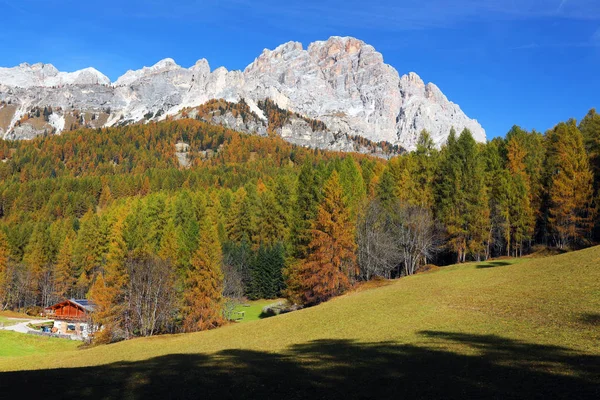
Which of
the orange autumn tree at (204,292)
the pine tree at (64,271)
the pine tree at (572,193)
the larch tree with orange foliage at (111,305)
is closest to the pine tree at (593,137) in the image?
the pine tree at (572,193)

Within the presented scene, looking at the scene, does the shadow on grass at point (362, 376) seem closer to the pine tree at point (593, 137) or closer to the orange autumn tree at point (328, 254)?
the orange autumn tree at point (328, 254)

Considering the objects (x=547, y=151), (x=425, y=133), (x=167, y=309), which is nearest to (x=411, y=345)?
(x=167, y=309)

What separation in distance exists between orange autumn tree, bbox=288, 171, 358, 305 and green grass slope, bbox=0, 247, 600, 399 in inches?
497

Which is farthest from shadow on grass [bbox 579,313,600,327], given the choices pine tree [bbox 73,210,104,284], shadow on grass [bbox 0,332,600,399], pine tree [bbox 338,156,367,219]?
pine tree [bbox 73,210,104,284]

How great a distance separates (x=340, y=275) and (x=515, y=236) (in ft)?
87.7

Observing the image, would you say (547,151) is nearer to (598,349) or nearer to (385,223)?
(385,223)

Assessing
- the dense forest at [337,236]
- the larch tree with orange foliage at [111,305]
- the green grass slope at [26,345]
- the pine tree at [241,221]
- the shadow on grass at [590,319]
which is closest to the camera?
the shadow on grass at [590,319]

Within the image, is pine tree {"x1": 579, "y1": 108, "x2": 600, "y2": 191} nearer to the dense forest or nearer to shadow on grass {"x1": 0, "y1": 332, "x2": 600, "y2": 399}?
the dense forest

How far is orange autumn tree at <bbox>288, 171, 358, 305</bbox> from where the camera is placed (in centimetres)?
4603

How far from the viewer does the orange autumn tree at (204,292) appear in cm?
4719

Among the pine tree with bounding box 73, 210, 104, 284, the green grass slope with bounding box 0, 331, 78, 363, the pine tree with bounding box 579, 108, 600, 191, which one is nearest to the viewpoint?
the green grass slope with bounding box 0, 331, 78, 363

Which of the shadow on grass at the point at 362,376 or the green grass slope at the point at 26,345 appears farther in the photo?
the green grass slope at the point at 26,345

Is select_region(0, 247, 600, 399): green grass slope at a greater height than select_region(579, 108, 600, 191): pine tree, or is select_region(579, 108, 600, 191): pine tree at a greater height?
select_region(579, 108, 600, 191): pine tree

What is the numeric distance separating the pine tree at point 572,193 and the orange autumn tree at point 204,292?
42469 millimetres
